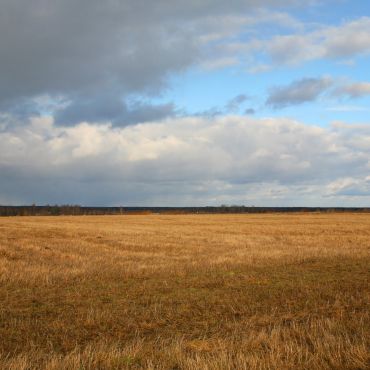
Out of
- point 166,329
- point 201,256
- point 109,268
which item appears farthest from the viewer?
point 201,256

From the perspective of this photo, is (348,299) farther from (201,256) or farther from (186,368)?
(201,256)

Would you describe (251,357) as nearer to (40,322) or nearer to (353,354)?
(353,354)

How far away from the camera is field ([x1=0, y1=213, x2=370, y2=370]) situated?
680cm

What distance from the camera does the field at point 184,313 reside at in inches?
268

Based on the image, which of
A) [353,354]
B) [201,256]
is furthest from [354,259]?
[353,354]

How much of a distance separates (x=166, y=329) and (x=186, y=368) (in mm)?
2742

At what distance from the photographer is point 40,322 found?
31.2 ft

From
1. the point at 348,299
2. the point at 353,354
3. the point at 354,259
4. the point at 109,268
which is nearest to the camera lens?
the point at 353,354

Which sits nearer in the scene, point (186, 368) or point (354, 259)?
point (186, 368)

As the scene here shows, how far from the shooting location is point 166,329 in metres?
9.03

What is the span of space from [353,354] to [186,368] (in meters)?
2.52

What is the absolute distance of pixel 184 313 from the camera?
10.3 metres

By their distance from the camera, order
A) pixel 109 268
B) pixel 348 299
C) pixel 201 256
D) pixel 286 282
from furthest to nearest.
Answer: pixel 201 256 → pixel 109 268 → pixel 286 282 → pixel 348 299

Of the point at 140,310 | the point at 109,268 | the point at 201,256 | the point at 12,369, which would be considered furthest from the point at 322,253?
the point at 12,369
